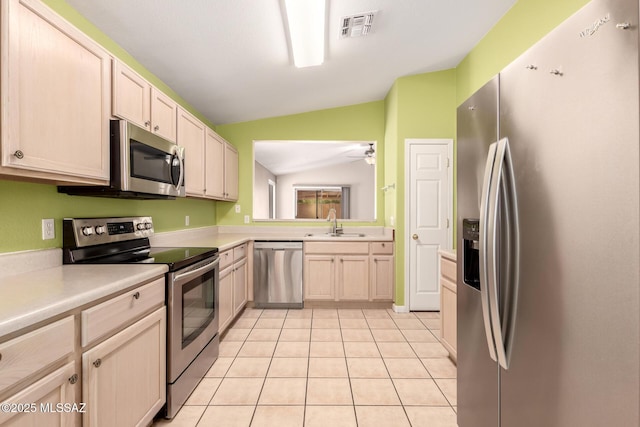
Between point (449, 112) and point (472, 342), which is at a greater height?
point (449, 112)

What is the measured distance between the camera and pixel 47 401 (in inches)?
40.1

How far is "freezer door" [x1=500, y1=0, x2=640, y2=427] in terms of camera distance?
27.8 inches

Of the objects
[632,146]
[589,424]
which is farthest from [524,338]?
[632,146]

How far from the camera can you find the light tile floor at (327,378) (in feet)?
6.03

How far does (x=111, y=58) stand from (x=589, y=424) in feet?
8.40

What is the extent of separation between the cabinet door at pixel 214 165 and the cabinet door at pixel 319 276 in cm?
135

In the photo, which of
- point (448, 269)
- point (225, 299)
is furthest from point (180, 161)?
point (448, 269)

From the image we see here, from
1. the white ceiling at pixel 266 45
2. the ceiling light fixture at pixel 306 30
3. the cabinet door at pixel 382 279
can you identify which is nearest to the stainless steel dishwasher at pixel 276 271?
the cabinet door at pixel 382 279

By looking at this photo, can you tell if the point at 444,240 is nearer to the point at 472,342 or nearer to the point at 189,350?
the point at 472,342

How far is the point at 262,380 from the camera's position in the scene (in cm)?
223

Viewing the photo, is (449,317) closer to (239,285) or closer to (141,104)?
(239,285)

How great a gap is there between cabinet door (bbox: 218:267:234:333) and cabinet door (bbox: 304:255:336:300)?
1.06 m

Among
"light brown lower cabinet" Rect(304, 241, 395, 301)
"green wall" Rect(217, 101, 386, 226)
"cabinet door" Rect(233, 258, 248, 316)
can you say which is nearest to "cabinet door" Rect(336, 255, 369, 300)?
"light brown lower cabinet" Rect(304, 241, 395, 301)

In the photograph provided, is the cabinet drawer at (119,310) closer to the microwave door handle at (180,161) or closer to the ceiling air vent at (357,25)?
the microwave door handle at (180,161)
